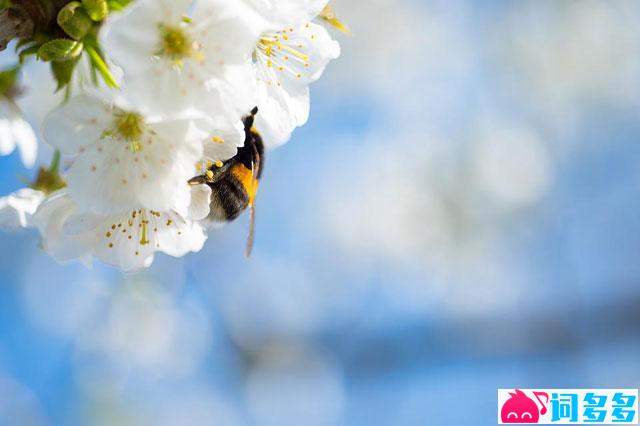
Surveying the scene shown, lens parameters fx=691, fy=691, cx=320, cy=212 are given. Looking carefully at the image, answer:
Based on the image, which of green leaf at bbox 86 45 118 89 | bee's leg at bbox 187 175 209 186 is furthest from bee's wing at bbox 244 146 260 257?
green leaf at bbox 86 45 118 89

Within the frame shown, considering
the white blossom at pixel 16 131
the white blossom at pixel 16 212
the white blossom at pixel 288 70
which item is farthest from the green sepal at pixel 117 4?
the white blossom at pixel 16 131

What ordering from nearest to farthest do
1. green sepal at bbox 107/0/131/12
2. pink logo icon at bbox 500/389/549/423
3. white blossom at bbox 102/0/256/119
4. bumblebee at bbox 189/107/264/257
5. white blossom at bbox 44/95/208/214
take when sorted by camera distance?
1. white blossom at bbox 102/0/256/119
2. white blossom at bbox 44/95/208/214
3. green sepal at bbox 107/0/131/12
4. bumblebee at bbox 189/107/264/257
5. pink logo icon at bbox 500/389/549/423

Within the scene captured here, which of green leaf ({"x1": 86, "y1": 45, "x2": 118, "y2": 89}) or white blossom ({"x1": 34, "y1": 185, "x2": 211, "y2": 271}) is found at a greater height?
green leaf ({"x1": 86, "y1": 45, "x2": 118, "y2": 89})

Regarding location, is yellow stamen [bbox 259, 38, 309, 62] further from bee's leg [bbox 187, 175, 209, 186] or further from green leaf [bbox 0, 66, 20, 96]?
green leaf [bbox 0, 66, 20, 96]

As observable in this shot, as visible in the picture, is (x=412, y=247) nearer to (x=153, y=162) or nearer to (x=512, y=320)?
(x=512, y=320)

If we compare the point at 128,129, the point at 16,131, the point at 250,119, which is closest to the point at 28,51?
the point at 128,129

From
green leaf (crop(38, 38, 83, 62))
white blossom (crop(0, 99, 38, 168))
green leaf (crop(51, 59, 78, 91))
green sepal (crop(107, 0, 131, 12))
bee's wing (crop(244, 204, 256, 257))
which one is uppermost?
green sepal (crop(107, 0, 131, 12))
